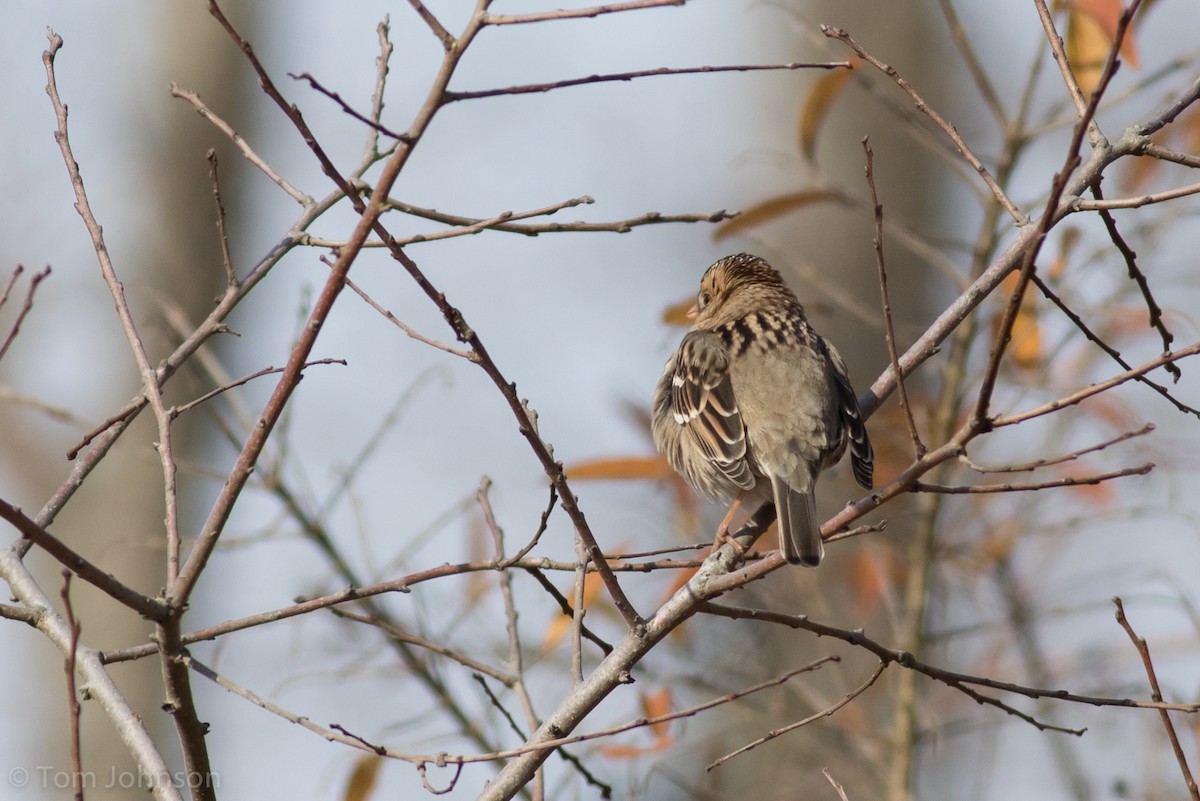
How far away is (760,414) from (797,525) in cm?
66

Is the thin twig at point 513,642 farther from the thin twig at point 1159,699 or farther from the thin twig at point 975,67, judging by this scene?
the thin twig at point 975,67

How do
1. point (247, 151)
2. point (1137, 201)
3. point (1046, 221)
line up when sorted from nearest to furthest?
point (1046, 221)
point (1137, 201)
point (247, 151)

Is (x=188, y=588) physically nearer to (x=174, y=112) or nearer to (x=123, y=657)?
(x=123, y=657)

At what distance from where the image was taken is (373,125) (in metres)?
2.28

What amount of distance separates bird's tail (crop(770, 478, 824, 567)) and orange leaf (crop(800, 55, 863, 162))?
61.5 inches

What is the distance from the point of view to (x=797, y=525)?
3.77 m

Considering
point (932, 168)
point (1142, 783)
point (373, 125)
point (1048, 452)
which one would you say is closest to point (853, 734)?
point (1142, 783)

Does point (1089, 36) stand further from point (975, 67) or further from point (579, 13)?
point (579, 13)

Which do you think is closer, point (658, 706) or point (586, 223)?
point (586, 223)

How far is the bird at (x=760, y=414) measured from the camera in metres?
4.20

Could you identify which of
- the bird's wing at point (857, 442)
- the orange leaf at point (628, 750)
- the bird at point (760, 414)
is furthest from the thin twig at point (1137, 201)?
the orange leaf at point (628, 750)

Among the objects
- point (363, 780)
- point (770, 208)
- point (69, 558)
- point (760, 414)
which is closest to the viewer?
point (69, 558)

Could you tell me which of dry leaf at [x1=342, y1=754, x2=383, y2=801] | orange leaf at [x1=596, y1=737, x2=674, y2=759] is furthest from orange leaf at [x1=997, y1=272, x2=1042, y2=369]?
dry leaf at [x1=342, y1=754, x2=383, y2=801]

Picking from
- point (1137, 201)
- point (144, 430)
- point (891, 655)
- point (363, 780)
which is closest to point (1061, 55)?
point (1137, 201)
